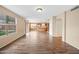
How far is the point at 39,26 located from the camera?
87.7ft

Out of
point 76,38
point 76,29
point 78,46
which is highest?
point 76,29

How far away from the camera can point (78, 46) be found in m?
6.27
